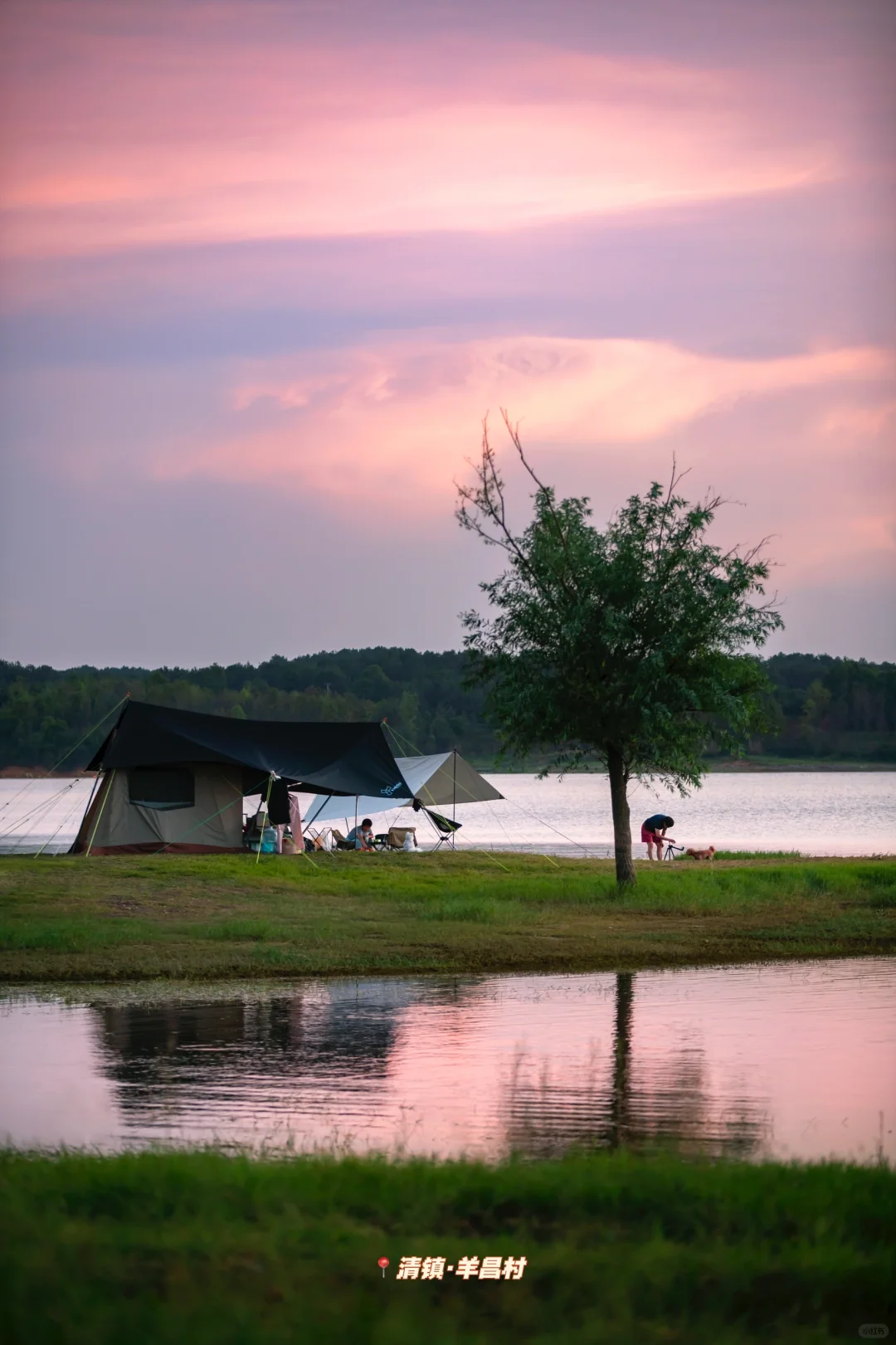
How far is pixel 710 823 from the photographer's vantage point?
62.5m

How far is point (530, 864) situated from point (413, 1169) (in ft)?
73.0

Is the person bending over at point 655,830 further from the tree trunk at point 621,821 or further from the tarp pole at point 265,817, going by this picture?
the tree trunk at point 621,821

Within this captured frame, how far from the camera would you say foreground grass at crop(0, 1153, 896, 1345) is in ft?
15.9

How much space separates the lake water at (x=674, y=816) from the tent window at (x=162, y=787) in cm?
152

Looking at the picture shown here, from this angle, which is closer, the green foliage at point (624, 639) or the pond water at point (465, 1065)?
the pond water at point (465, 1065)

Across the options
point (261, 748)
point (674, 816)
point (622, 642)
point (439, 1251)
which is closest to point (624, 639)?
point (622, 642)

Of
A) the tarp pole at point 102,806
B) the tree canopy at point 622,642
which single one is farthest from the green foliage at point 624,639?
the tarp pole at point 102,806

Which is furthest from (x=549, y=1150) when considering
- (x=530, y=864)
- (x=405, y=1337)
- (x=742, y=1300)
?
(x=530, y=864)

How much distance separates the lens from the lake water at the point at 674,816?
44125 millimetres

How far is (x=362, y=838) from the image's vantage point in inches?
1265

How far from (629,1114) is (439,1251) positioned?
3981 millimetres

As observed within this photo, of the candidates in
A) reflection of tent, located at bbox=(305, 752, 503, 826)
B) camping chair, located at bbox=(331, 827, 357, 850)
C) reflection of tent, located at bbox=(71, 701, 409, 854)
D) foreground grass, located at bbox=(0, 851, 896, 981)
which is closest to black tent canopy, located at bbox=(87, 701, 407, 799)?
reflection of tent, located at bbox=(71, 701, 409, 854)

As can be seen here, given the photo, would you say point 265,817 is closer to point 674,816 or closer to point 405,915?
point 405,915

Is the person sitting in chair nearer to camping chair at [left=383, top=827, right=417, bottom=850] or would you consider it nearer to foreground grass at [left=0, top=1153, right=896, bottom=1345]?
camping chair at [left=383, top=827, right=417, bottom=850]
